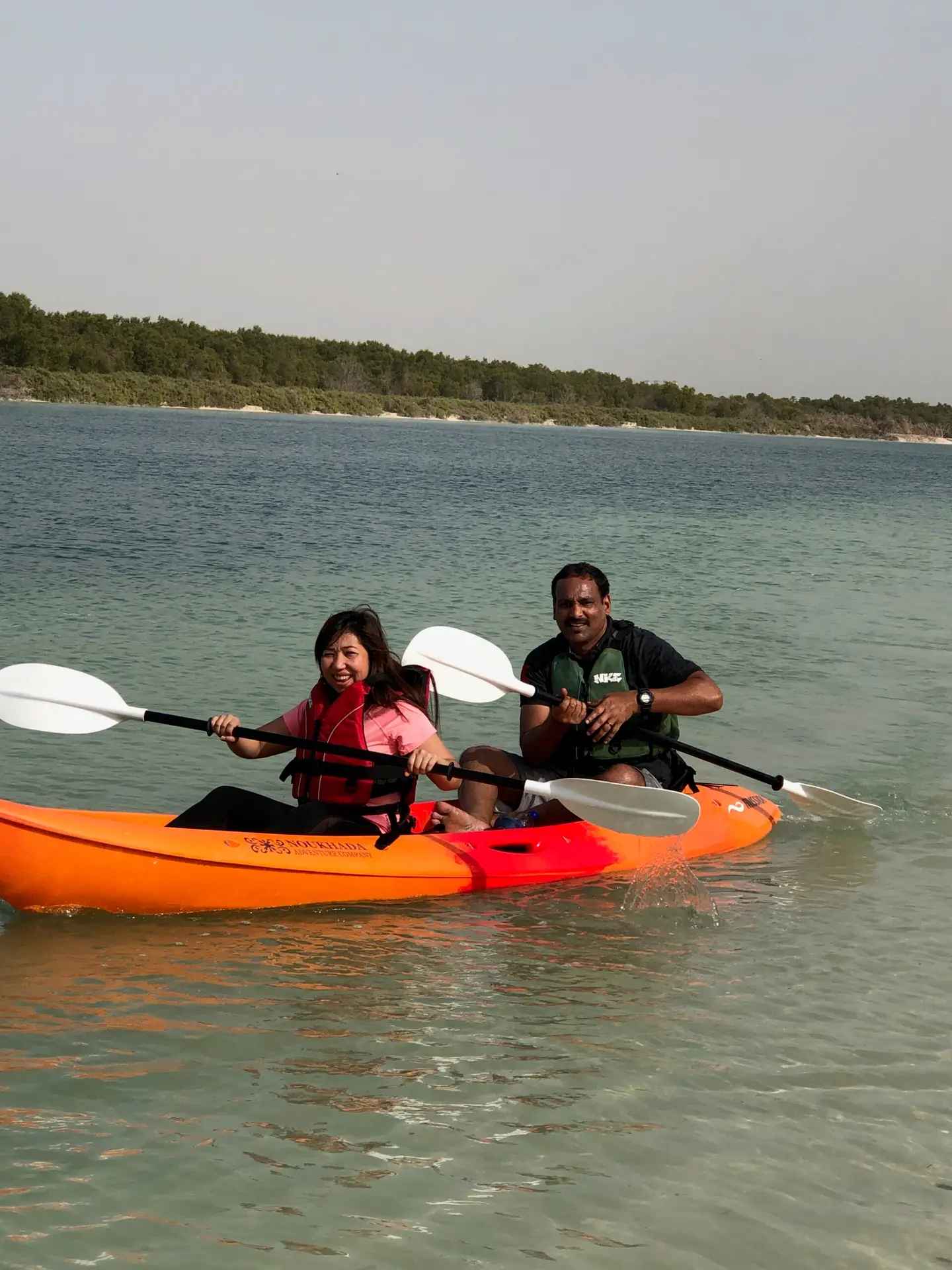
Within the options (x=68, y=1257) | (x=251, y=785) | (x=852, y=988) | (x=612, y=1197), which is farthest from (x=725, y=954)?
(x=251, y=785)

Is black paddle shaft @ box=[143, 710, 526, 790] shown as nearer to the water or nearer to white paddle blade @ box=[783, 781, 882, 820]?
the water

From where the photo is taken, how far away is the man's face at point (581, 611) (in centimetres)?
505

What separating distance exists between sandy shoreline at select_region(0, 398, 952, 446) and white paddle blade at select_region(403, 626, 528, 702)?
61659 millimetres

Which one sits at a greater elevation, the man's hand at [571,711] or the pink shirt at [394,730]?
the man's hand at [571,711]

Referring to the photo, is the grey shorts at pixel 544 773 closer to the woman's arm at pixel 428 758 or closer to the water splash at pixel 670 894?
the water splash at pixel 670 894

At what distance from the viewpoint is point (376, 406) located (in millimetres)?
89688

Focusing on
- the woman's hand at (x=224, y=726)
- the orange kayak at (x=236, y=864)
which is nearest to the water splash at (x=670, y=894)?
the orange kayak at (x=236, y=864)

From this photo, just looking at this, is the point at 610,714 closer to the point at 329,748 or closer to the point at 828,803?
the point at 329,748

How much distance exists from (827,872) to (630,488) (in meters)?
29.0

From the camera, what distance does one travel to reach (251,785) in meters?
6.43

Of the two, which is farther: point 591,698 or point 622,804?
point 591,698

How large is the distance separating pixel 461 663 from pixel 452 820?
2.38 ft

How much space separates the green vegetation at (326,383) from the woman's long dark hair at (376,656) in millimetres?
64394

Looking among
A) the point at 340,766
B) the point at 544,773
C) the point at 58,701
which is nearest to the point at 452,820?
the point at 544,773
